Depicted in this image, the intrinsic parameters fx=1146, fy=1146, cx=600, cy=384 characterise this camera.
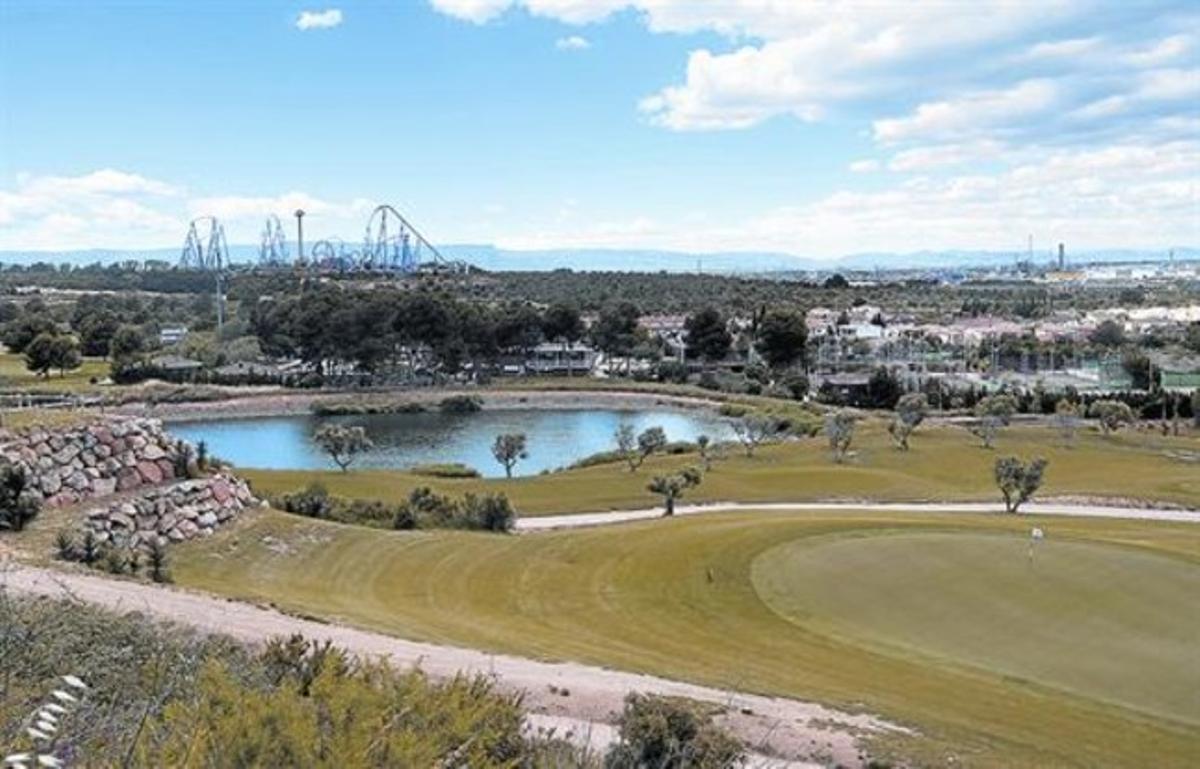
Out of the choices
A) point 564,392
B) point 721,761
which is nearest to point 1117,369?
point 564,392

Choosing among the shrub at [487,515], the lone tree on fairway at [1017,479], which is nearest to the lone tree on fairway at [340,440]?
the shrub at [487,515]

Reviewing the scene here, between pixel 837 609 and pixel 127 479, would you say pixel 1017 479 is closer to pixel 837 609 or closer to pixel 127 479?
pixel 837 609

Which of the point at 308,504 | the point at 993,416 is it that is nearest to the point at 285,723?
the point at 308,504

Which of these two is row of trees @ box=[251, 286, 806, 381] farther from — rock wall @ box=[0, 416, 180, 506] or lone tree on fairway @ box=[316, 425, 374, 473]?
rock wall @ box=[0, 416, 180, 506]

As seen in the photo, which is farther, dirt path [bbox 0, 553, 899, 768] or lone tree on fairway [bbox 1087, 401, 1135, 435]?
lone tree on fairway [bbox 1087, 401, 1135, 435]

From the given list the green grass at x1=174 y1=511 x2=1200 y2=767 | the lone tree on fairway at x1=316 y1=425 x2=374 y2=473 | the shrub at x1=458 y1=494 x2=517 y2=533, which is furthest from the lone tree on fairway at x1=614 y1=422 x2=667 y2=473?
the green grass at x1=174 y1=511 x2=1200 y2=767

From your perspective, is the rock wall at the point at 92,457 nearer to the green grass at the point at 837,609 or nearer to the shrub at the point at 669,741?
the green grass at the point at 837,609
